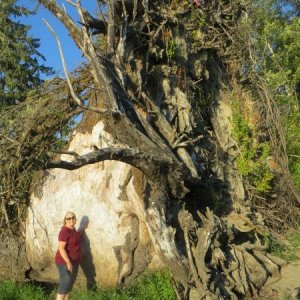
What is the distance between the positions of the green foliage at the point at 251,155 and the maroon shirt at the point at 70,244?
15.0 ft

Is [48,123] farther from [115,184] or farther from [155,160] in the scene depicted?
[155,160]

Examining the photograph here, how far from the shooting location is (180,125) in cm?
938

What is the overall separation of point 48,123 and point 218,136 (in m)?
4.11

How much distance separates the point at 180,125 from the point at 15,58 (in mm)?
15906

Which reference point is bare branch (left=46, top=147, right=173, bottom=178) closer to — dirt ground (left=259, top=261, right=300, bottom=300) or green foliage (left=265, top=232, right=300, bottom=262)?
dirt ground (left=259, top=261, right=300, bottom=300)

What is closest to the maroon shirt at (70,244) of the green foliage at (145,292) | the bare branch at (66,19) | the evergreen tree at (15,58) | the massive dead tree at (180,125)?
the green foliage at (145,292)

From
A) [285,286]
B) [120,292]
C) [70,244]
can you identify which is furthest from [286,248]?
[70,244]

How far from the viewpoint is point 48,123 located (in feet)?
32.0

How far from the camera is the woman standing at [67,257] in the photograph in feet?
24.7

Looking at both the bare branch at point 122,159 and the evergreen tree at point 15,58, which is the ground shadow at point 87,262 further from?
the evergreen tree at point 15,58

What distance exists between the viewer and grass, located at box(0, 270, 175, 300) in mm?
7465

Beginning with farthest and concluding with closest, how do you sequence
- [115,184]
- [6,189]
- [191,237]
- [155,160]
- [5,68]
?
1. [5,68]
2. [6,189]
3. [115,184]
4. [191,237]
5. [155,160]

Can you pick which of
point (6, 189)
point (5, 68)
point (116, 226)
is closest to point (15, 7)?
point (5, 68)

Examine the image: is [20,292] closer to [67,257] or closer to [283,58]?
[67,257]
